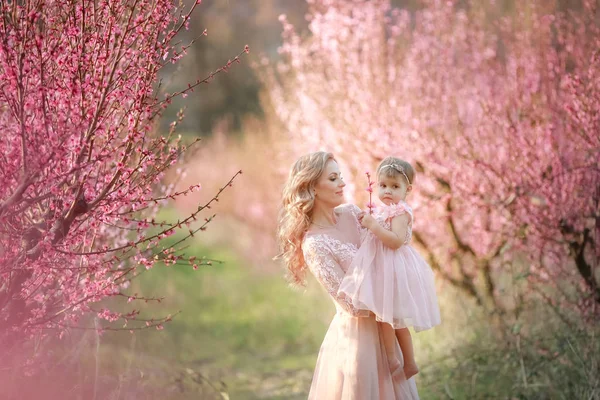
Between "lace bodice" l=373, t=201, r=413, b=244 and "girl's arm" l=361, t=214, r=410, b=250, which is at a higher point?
"lace bodice" l=373, t=201, r=413, b=244

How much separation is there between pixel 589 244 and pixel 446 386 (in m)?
1.48

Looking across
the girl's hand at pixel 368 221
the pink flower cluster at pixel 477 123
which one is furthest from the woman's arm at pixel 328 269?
the pink flower cluster at pixel 477 123

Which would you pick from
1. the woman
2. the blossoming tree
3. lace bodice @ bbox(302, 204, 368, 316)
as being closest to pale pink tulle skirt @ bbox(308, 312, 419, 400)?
the woman

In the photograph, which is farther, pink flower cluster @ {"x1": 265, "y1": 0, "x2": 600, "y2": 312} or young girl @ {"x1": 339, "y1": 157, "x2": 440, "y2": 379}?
pink flower cluster @ {"x1": 265, "y1": 0, "x2": 600, "y2": 312}

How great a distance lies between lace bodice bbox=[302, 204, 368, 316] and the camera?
3262 millimetres

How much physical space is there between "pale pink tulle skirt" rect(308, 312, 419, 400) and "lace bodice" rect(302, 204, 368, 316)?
0.37 ft

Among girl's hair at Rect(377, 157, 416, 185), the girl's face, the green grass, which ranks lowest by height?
the girl's face

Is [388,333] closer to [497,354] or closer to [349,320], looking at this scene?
[349,320]

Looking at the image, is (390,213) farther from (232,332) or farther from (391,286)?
(232,332)

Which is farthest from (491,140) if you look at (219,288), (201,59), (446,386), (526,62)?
(201,59)

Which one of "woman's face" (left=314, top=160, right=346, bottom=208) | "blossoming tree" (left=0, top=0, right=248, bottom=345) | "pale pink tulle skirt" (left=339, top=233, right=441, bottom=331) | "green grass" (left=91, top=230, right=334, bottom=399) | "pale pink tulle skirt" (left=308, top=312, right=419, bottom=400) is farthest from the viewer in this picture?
"green grass" (left=91, top=230, right=334, bottom=399)

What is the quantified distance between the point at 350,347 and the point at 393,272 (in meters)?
0.41

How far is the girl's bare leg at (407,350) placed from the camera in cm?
325

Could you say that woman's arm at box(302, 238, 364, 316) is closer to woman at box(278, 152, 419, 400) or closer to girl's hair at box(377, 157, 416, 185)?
woman at box(278, 152, 419, 400)
